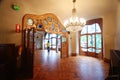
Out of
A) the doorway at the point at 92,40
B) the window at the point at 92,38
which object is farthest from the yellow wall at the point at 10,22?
the window at the point at 92,38

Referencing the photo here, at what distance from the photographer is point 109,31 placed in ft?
19.4

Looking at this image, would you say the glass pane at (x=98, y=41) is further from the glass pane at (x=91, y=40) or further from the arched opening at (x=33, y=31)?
the arched opening at (x=33, y=31)

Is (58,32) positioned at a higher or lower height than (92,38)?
higher

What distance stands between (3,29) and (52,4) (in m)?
2.50

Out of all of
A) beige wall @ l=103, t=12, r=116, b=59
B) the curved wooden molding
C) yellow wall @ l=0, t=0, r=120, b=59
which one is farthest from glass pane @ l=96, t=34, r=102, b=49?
the curved wooden molding

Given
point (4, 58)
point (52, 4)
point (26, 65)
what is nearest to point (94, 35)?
point (52, 4)

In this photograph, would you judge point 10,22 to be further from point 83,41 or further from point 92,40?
point 83,41

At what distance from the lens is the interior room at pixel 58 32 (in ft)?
11.0

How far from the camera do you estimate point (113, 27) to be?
18.0 ft

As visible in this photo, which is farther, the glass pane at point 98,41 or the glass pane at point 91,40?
the glass pane at point 91,40

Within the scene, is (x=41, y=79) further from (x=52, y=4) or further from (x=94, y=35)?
(x=94, y=35)

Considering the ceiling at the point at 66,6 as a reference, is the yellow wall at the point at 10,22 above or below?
below

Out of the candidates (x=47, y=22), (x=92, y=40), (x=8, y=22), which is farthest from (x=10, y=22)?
(x=92, y=40)

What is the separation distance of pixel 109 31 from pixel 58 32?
2849 mm
